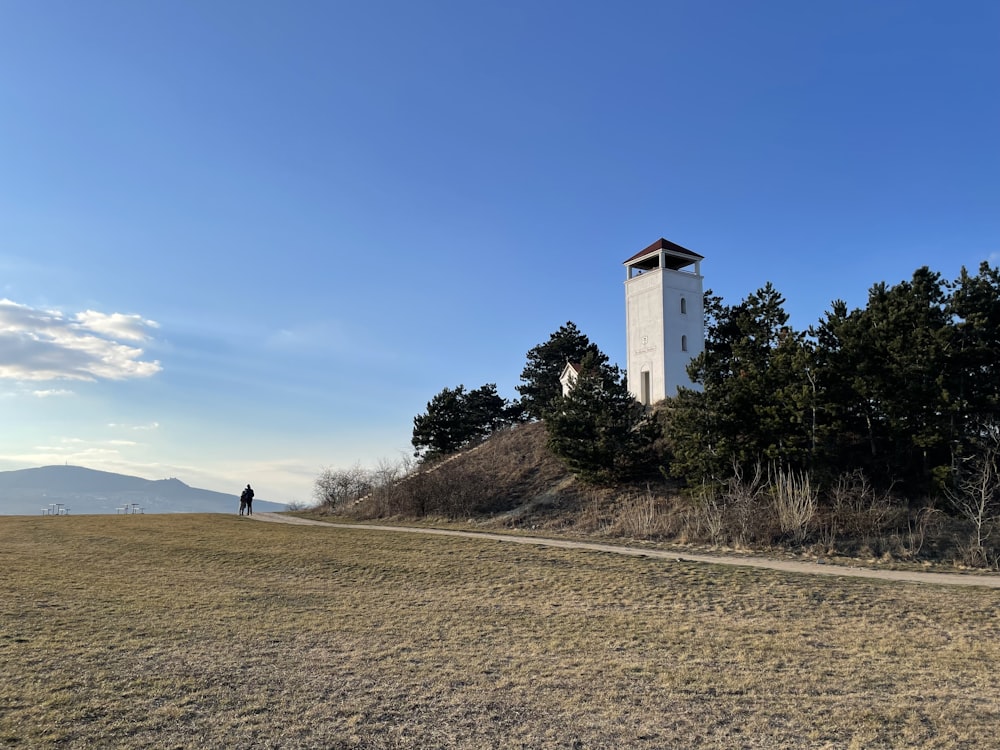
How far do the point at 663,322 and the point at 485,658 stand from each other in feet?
103

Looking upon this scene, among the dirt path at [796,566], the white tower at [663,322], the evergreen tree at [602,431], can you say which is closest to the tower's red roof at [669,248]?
the white tower at [663,322]

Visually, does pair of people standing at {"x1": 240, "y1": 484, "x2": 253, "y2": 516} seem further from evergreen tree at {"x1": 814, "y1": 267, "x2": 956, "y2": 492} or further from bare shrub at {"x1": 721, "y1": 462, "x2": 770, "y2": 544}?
evergreen tree at {"x1": 814, "y1": 267, "x2": 956, "y2": 492}

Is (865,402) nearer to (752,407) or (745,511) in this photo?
(752,407)

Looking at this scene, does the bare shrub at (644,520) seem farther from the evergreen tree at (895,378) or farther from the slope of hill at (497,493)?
the evergreen tree at (895,378)

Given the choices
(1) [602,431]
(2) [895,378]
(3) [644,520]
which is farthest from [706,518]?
(2) [895,378]

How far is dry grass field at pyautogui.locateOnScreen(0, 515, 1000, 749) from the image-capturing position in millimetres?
6156

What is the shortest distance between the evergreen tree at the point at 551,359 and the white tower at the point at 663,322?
1102 centimetres

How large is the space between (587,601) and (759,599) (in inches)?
129

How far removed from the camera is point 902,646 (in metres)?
9.59

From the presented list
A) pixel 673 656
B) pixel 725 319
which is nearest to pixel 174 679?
pixel 673 656

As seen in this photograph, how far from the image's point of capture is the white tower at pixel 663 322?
38.0 m

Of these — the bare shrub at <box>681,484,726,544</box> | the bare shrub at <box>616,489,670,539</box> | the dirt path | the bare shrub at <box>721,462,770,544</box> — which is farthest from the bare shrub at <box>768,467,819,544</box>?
the bare shrub at <box>616,489,670,539</box>

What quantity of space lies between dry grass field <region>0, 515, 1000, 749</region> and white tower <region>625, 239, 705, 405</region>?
22627 mm

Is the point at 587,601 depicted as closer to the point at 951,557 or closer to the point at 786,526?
the point at 786,526
